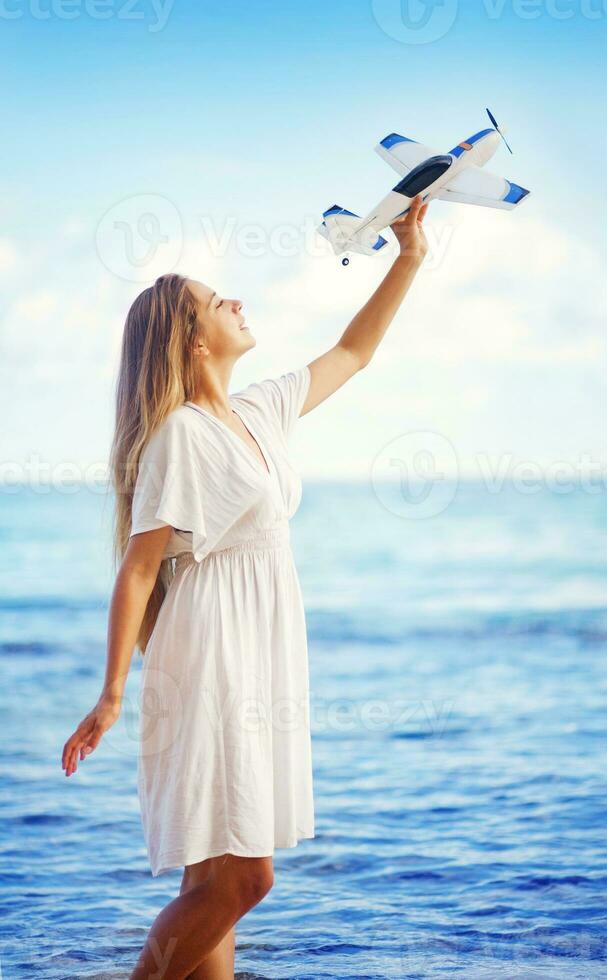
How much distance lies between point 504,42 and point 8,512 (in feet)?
31.7

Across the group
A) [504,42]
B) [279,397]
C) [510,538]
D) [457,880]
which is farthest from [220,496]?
[510,538]

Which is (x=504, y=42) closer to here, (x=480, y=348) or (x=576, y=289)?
(x=576, y=289)

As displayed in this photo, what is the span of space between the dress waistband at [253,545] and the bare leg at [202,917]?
490mm

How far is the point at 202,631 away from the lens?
6.00ft

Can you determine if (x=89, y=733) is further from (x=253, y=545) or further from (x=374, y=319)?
(x=374, y=319)

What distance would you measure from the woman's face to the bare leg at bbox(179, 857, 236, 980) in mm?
856

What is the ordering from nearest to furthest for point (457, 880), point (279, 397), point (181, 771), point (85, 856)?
point (181, 771) → point (279, 397) → point (457, 880) → point (85, 856)

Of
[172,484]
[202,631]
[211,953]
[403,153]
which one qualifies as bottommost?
[211,953]

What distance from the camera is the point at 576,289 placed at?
1625 centimetres

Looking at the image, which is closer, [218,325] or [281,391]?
[218,325]

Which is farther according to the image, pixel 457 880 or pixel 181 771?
pixel 457 880

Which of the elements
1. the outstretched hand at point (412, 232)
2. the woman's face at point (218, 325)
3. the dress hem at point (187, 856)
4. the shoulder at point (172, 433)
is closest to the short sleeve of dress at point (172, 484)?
the shoulder at point (172, 433)

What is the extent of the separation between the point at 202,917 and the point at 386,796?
301 cm

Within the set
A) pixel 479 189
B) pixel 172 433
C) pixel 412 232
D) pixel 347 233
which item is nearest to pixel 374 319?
pixel 412 232
